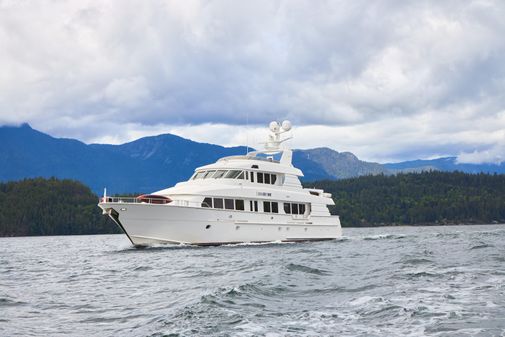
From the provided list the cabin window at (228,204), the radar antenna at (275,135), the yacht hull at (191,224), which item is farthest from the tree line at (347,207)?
the cabin window at (228,204)

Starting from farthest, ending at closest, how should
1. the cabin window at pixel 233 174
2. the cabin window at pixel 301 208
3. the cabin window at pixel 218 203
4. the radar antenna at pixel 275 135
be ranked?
1. the radar antenna at pixel 275 135
2. the cabin window at pixel 301 208
3. the cabin window at pixel 233 174
4. the cabin window at pixel 218 203

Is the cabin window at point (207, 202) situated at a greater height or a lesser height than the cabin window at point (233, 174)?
lesser

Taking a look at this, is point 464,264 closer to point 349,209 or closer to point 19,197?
point 19,197

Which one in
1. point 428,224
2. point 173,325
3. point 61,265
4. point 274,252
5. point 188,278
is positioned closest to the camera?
point 173,325

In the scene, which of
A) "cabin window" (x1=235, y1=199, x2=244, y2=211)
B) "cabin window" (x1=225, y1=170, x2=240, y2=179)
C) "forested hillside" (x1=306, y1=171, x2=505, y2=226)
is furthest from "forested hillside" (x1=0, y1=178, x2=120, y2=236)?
"cabin window" (x1=235, y1=199, x2=244, y2=211)

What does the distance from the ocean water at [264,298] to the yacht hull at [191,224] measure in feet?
25.9

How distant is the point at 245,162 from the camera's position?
4334 cm

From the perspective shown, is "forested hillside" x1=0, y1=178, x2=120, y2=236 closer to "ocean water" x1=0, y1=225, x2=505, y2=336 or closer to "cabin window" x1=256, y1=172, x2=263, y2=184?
"cabin window" x1=256, y1=172, x2=263, y2=184

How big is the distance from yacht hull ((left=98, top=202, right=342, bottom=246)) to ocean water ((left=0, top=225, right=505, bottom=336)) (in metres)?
7.90

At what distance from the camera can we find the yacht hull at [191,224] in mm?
36719

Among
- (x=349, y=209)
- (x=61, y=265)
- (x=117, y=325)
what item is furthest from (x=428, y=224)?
(x=117, y=325)

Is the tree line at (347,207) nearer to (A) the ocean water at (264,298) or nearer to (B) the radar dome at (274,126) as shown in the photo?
(B) the radar dome at (274,126)

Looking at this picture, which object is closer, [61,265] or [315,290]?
[315,290]

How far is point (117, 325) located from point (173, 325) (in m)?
1.55
